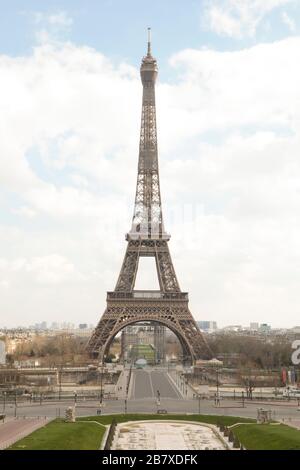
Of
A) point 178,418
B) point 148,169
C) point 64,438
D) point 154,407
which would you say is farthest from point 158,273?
point 64,438

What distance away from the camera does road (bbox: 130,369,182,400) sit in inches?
2453

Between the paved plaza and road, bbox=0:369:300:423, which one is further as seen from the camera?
road, bbox=0:369:300:423

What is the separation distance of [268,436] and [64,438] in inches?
495

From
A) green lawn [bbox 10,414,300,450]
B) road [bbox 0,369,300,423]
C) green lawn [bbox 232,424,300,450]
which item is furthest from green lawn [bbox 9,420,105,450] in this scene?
green lawn [bbox 232,424,300,450]

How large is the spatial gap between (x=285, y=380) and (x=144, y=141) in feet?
131

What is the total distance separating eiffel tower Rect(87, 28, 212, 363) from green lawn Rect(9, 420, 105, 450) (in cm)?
4267

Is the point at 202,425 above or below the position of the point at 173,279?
below

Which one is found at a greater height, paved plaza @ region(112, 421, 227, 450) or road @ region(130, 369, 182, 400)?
road @ region(130, 369, 182, 400)

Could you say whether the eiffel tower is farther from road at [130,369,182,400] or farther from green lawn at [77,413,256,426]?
green lawn at [77,413,256,426]

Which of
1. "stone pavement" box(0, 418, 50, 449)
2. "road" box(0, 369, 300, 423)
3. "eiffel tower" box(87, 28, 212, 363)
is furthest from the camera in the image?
"eiffel tower" box(87, 28, 212, 363)

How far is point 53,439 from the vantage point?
34.5m

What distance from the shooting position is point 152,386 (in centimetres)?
7106
